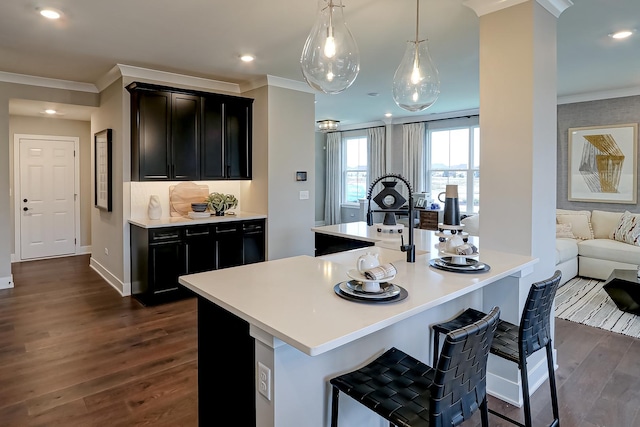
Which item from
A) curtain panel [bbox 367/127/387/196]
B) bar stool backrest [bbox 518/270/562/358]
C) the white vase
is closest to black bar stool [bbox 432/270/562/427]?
bar stool backrest [bbox 518/270/562/358]

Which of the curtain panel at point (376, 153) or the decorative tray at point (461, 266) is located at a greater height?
the curtain panel at point (376, 153)

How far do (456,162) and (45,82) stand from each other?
6.84m

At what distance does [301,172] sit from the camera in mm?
5691

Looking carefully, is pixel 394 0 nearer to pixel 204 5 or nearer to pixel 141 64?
pixel 204 5

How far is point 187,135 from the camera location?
503 centimetres

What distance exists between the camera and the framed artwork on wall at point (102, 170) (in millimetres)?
5156

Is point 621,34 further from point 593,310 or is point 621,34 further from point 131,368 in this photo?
point 131,368

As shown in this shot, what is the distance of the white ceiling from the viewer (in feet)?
10.1

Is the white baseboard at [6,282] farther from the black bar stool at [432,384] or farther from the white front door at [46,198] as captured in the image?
the black bar stool at [432,384]

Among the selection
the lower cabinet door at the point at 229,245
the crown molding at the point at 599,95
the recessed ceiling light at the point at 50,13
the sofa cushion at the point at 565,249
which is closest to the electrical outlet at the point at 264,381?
the recessed ceiling light at the point at 50,13

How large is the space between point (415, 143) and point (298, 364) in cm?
727

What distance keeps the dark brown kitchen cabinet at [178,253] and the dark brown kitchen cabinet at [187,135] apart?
2.42 ft

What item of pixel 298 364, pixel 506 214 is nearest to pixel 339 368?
pixel 298 364

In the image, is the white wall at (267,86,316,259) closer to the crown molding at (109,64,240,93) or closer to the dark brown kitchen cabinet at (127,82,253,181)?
the dark brown kitchen cabinet at (127,82,253,181)
